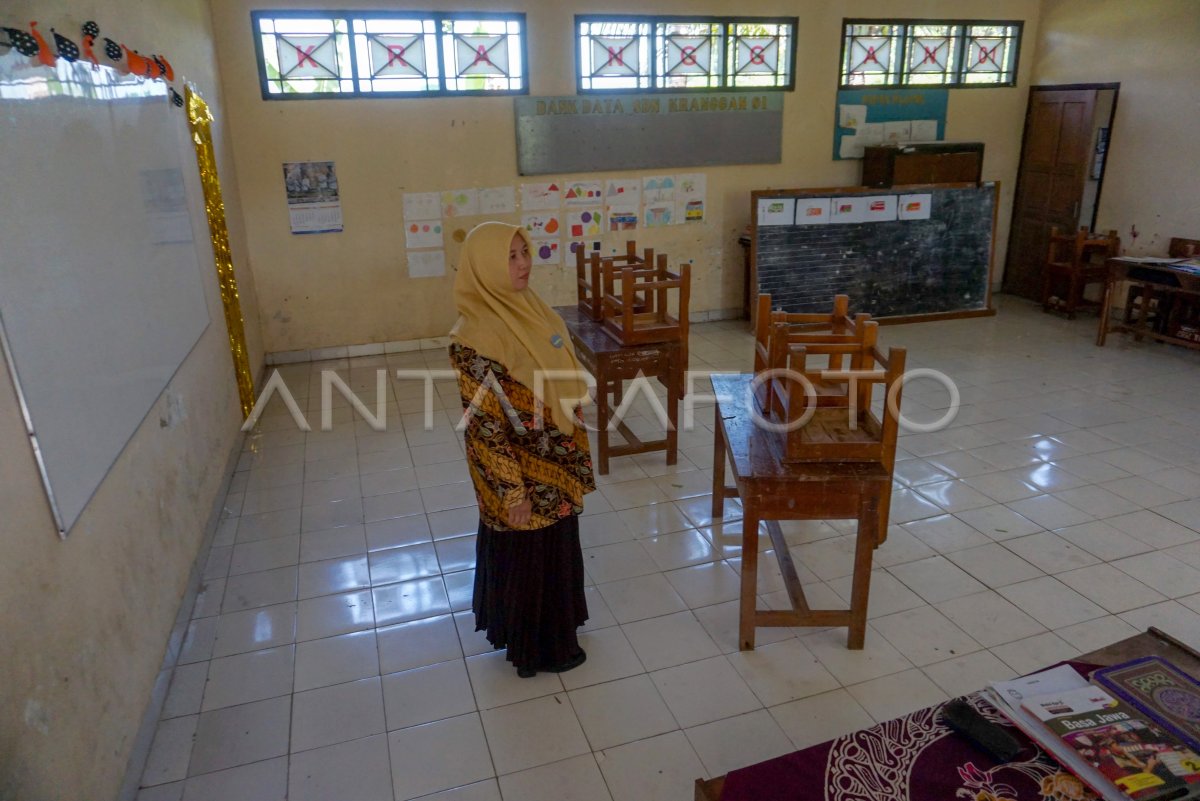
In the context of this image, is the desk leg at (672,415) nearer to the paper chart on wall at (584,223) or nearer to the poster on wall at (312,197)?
the paper chart on wall at (584,223)

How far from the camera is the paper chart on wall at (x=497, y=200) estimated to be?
611cm

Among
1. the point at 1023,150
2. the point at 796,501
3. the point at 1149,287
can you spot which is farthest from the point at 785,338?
the point at 1023,150

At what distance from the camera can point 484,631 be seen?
2.77 meters

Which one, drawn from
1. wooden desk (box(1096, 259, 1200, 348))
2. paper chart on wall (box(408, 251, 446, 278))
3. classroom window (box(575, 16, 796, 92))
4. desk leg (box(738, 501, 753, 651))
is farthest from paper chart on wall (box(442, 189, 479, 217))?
wooden desk (box(1096, 259, 1200, 348))

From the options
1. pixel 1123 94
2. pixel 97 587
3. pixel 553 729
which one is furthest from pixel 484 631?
pixel 1123 94

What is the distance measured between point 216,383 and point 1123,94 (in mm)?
7288

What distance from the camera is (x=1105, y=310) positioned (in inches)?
230

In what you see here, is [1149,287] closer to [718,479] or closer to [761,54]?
[761,54]

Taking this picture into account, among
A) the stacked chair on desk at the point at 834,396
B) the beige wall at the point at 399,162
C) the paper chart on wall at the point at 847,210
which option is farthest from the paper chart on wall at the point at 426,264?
the stacked chair on desk at the point at 834,396

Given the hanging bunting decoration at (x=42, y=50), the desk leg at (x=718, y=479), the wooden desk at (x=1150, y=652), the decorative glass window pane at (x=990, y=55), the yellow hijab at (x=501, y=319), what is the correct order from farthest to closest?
the decorative glass window pane at (x=990, y=55) → the desk leg at (x=718, y=479) → the yellow hijab at (x=501, y=319) → the hanging bunting decoration at (x=42, y=50) → the wooden desk at (x=1150, y=652)

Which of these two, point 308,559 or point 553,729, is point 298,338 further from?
point 553,729

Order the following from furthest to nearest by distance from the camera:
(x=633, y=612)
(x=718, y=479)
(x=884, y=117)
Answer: (x=884, y=117) → (x=718, y=479) → (x=633, y=612)

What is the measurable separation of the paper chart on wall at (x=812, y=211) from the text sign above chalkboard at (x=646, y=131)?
58 cm

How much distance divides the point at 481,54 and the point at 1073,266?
5.23 m
